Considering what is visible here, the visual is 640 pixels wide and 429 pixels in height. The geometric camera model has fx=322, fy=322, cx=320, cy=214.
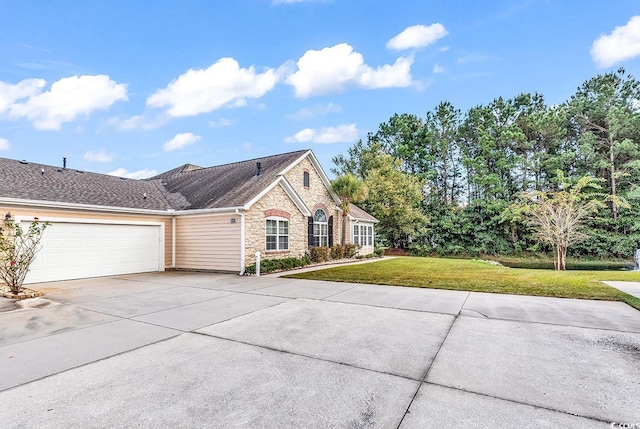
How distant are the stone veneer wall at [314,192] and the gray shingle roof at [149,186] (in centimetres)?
65

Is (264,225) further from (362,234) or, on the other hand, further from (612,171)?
(612,171)

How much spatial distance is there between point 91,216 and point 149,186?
544 cm

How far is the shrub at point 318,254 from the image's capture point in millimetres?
16817

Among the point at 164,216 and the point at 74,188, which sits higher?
the point at 74,188

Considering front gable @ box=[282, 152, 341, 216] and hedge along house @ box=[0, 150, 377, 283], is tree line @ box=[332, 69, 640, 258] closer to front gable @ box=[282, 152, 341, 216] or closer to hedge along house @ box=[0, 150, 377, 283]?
front gable @ box=[282, 152, 341, 216]

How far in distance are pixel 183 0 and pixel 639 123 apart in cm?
3320

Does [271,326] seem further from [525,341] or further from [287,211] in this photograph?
[287,211]

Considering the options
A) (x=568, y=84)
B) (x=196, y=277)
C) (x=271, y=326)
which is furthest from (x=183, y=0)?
(x=568, y=84)

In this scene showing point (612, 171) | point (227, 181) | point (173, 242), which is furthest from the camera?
point (612, 171)

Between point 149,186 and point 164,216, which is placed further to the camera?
point 149,186

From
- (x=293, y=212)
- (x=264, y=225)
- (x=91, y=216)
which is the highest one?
(x=293, y=212)

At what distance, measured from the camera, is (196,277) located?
39.5 feet

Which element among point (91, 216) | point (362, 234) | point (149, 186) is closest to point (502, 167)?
point (362, 234)

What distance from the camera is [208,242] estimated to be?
539 inches
